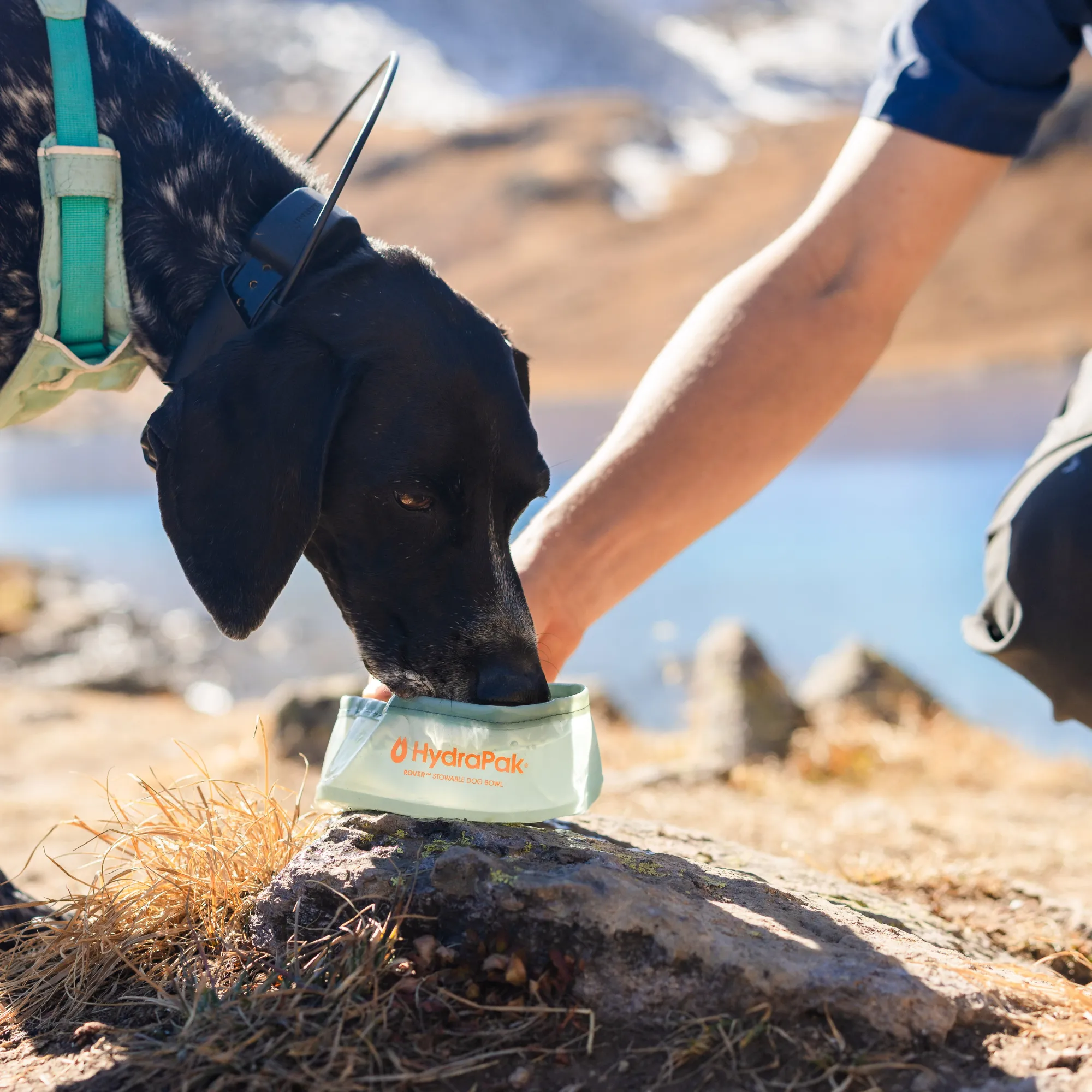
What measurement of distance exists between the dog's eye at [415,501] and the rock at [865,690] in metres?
4.05

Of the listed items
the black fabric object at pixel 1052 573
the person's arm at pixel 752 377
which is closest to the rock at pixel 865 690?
the black fabric object at pixel 1052 573

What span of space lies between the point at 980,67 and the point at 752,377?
0.81 metres

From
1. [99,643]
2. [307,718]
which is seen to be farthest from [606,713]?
[99,643]

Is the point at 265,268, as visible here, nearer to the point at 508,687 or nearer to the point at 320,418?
the point at 320,418

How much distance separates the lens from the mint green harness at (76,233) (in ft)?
7.38

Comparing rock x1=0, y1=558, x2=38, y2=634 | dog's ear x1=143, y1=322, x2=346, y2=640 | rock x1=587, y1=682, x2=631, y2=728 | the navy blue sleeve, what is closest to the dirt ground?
rock x1=587, y1=682, x2=631, y2=728

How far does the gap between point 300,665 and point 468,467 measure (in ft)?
28.4

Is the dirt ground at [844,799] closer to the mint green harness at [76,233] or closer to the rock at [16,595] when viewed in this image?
the mint green harness at [76,233]

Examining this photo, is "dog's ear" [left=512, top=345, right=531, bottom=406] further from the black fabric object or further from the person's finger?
the black fabric object

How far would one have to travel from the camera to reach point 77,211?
227 centimetres

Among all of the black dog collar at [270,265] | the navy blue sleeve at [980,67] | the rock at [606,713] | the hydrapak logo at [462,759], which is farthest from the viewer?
the rock at [606,713]

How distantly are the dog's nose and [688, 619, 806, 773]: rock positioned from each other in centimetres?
309

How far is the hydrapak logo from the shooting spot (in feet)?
5.87

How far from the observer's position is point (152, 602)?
12.8m
